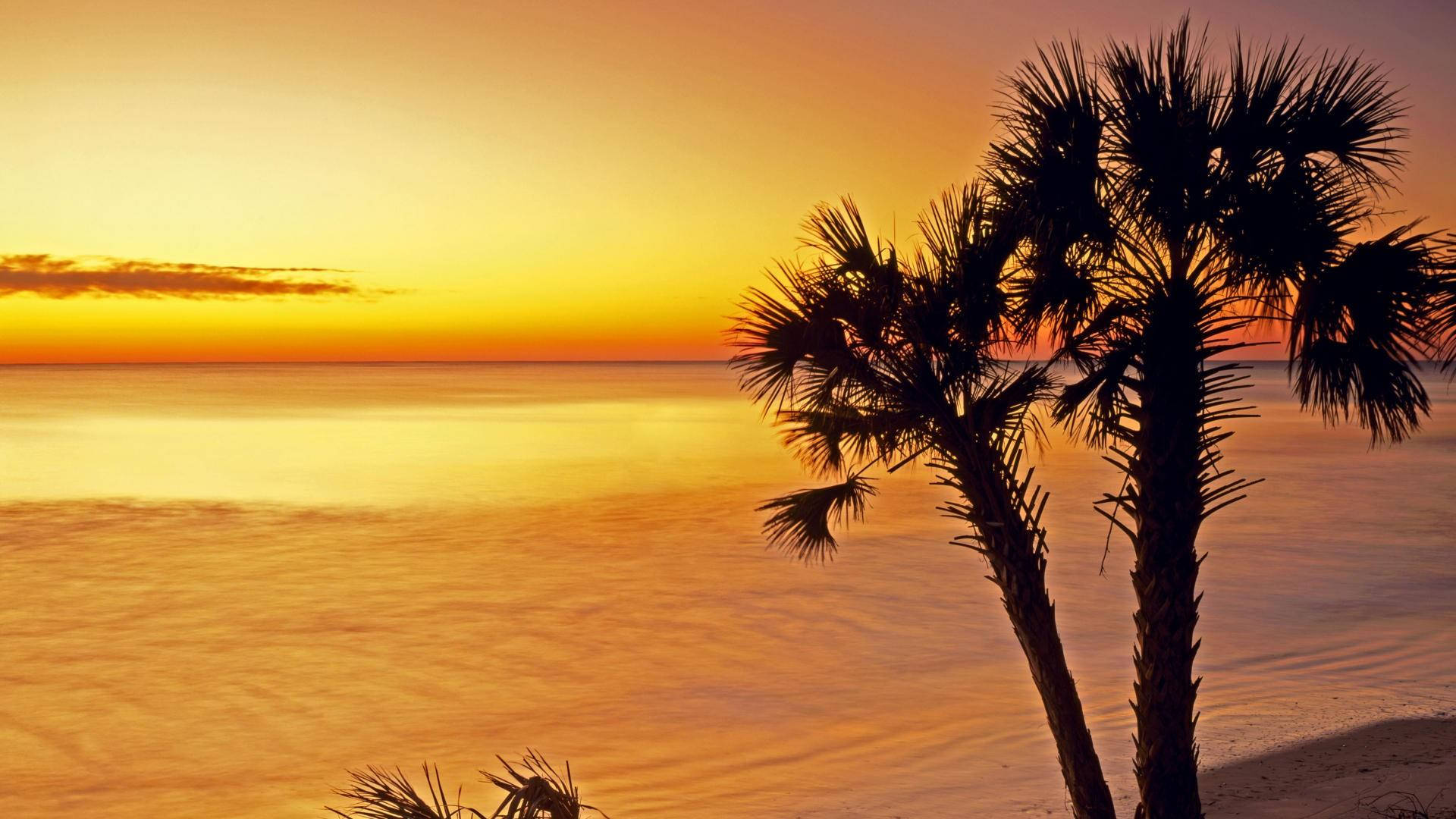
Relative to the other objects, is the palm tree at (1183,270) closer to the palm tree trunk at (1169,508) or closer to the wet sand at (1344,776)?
the palm tree trunk at (1169,508)

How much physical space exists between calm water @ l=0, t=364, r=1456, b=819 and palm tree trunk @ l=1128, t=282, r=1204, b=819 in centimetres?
343

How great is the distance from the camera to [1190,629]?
6887mm

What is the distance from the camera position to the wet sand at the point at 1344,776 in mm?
8875

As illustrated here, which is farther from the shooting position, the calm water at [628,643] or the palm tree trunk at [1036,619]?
the calm water at [628,643]

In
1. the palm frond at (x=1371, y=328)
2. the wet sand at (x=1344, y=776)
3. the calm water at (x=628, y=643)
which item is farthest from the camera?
the calm water at (x=628, y=643)

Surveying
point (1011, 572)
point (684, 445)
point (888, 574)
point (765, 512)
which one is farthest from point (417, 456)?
point (1011, 572)

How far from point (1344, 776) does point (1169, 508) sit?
4966mm

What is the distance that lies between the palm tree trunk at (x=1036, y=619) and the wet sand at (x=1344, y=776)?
2479mm

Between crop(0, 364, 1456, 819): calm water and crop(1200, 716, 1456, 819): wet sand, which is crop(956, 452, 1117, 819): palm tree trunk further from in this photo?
crop(0, 364, 1456, 819): calm water

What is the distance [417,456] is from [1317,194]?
47595 millimetres

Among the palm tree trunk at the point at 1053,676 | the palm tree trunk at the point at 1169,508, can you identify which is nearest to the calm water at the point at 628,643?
the palm tree trunk at the point at 1053,676

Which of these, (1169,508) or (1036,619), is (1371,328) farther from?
(1036,619)

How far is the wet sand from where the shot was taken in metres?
8.88

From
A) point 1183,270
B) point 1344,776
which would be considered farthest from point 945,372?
point 1344,776
